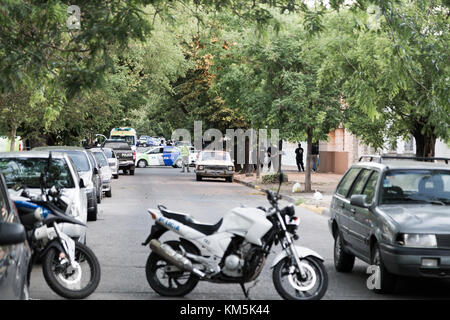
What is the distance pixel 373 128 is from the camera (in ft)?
81.0

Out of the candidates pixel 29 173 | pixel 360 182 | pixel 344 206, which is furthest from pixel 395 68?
pixel 29 173

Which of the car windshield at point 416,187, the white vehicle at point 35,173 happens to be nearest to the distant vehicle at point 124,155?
the white vehicle at point 35,173

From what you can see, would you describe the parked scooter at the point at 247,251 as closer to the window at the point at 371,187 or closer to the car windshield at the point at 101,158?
the window at the point at 371,187

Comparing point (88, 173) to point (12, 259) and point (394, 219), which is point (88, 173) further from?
point (12, 259)

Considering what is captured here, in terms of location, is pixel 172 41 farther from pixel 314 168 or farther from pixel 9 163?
pixel 9 163

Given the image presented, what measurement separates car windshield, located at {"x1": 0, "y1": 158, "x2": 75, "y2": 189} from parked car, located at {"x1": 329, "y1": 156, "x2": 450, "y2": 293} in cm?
448

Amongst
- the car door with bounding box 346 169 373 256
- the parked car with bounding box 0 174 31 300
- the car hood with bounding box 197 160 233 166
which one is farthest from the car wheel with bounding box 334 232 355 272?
the car hood with bounding box 197 160 233 166

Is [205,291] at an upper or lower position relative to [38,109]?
lower

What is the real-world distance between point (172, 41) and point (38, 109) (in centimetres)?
2122

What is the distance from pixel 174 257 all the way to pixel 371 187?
3.13m

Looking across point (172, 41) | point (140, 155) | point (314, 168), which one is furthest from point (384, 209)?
point (140, 155)

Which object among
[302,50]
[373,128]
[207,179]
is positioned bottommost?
[207,179]

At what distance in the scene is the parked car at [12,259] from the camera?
16.7 feet

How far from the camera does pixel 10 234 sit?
507 centimetres
